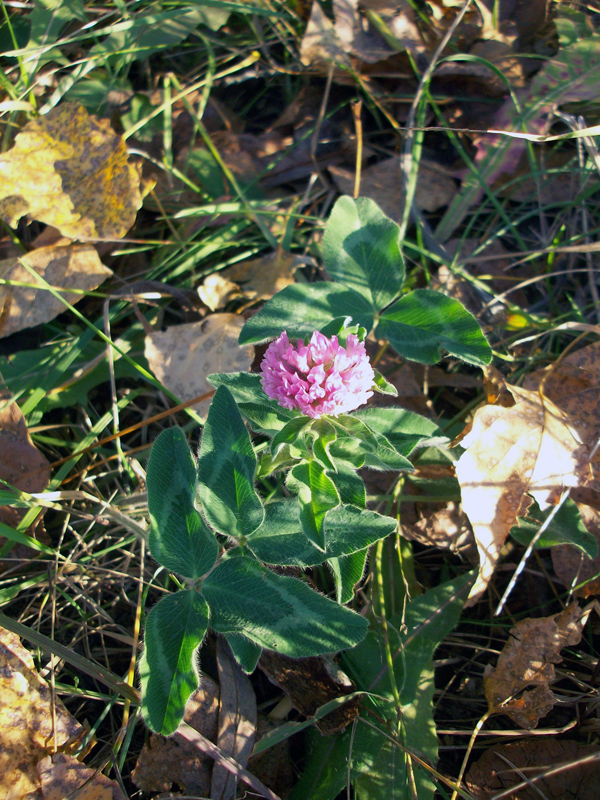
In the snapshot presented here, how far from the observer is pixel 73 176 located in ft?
9.27

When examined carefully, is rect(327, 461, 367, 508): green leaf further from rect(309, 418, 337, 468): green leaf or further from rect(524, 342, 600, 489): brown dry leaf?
rect(524, 342, 600, 489): brown dry leaf

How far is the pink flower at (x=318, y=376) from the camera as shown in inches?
67.8

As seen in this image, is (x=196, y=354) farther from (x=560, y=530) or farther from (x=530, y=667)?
(x=530, y=667)

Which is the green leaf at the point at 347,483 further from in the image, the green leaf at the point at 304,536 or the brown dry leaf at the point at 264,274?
the brown dry leaf at the point at 264,274

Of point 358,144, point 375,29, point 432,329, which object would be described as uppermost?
point 375,29

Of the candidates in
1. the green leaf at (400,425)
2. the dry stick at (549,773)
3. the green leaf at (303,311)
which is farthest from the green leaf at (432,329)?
the dry stick at (549,773)

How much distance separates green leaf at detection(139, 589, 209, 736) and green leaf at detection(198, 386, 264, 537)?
0.25 m

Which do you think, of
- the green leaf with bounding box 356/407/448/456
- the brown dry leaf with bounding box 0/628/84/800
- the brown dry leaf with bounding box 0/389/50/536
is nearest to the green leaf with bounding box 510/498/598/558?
the green leaf with bounding box 356/407/448/456

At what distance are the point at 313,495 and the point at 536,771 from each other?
1.28m

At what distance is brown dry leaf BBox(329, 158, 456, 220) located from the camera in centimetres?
303

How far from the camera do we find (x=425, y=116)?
10.3 ft

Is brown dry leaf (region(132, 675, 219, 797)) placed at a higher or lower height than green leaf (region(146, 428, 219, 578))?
lower

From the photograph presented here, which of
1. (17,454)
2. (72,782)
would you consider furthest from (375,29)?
(72,782)

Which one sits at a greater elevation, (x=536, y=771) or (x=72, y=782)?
(x=72, y=782)
